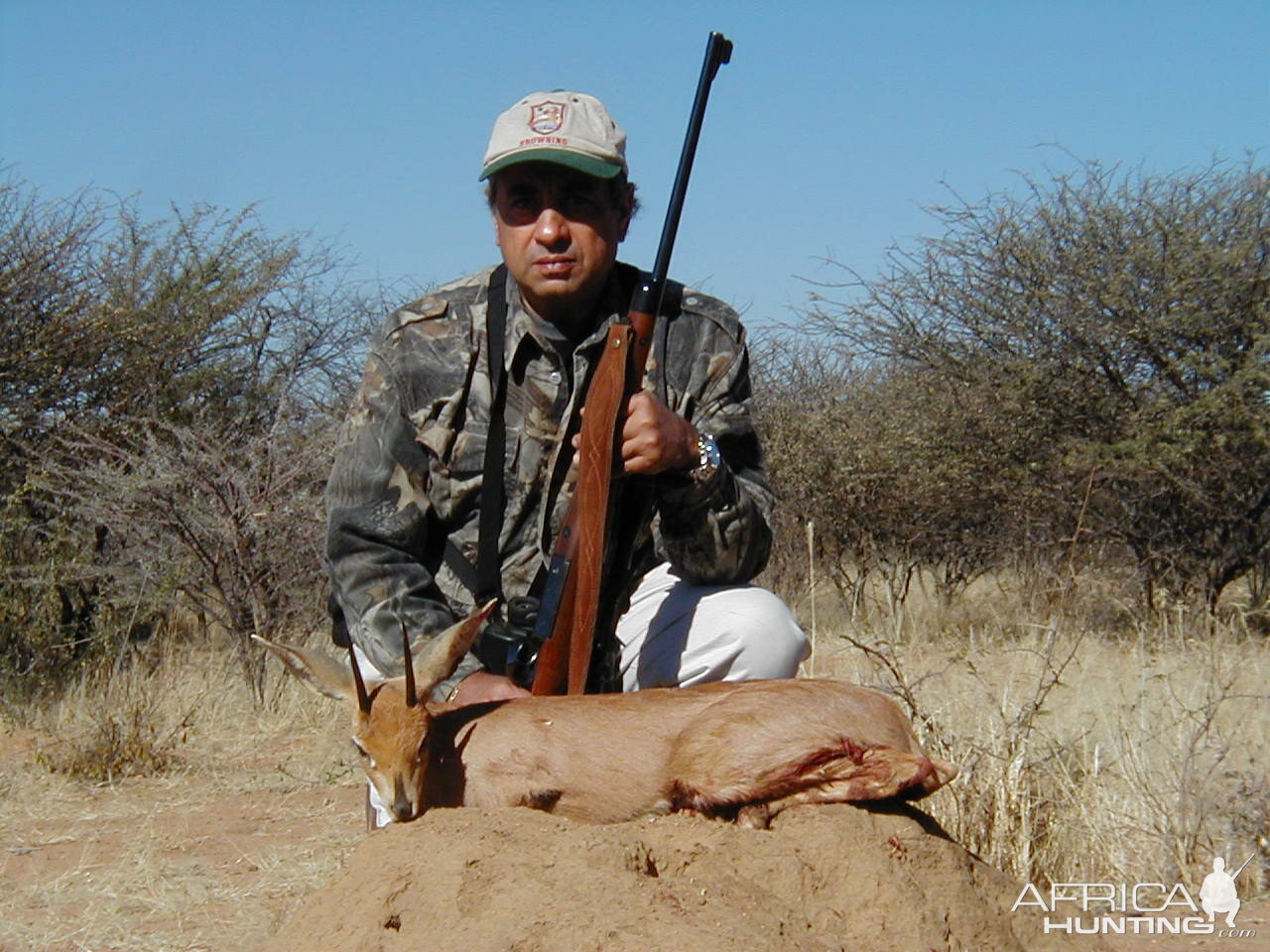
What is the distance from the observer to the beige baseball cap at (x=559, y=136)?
4.19 metres

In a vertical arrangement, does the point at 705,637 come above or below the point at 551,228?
below

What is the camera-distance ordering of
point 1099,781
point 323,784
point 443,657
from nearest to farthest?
point 443,657 → point 1099,781 → point 323,784

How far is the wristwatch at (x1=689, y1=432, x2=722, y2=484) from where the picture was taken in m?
4.14

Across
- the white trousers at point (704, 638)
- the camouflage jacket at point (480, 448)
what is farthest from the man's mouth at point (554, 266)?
the white trousers at point (704, 638)

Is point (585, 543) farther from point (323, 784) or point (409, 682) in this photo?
point (323, 784)

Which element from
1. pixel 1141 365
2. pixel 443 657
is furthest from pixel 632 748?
pixel 1141 365

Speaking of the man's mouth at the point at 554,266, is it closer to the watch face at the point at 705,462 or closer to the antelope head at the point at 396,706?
the watch face at the point at 705,462

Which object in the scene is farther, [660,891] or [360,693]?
[360,693]

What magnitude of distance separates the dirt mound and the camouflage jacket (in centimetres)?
137

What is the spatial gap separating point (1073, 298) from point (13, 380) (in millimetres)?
7388

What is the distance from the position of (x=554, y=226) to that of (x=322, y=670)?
1.56 metres

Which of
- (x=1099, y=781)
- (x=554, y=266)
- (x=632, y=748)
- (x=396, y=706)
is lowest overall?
(x=1099, y=781)

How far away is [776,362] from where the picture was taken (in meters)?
14.8

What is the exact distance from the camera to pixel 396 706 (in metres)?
3.32
